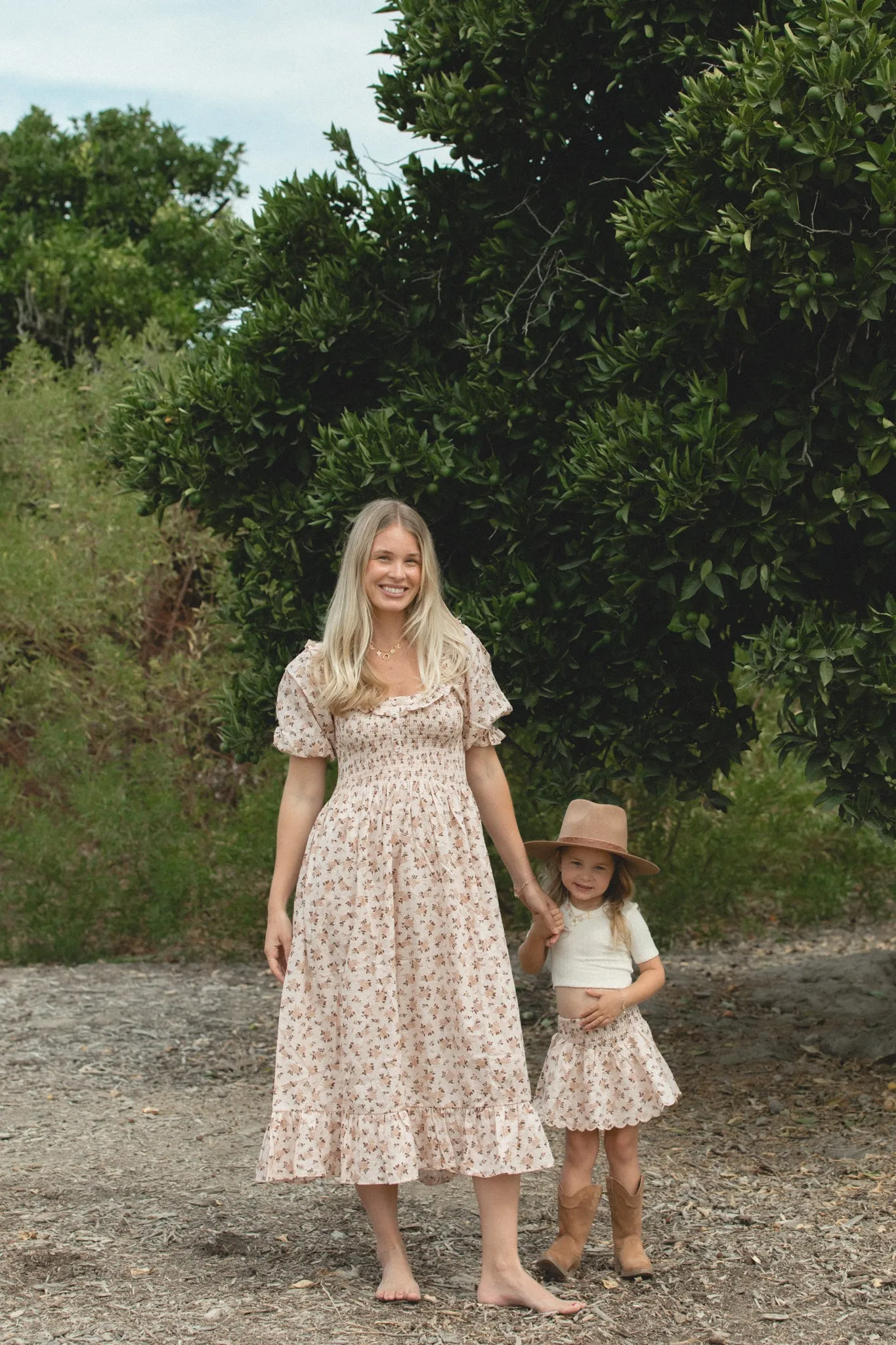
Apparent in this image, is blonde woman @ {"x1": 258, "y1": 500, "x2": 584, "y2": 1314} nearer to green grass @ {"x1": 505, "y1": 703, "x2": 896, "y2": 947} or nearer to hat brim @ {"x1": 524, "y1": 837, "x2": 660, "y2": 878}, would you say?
hat brim @ {"x1": 524, "y1": 837, "x2": 660, "y2": 878}

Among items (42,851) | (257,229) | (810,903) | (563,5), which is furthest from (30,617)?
(563,5)

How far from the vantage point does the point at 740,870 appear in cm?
935

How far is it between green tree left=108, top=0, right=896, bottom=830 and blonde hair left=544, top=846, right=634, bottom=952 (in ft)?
2.71

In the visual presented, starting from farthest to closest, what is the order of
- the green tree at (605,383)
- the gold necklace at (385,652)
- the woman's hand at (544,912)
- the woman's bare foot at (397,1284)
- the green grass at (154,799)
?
1. the green grass at (154,799)
2. the green tree at (605,383)
3. the gold necklace at (385,652)
4. the woman's hand at (544,912)
5. the woman's bare foot at (397,1284)

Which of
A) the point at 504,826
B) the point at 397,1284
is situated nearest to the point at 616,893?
the point at 504,826

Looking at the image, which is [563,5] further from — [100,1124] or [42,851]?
[42,851]

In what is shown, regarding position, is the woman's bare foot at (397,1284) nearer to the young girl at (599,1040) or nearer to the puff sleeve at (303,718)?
the young girl at (599,1040)

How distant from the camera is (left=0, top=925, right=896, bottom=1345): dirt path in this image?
134 inches

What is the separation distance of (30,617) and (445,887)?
726 cm

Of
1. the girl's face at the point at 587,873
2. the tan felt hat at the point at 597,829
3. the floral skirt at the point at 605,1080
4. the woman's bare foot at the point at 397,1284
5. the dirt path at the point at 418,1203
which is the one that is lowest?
the dirt path at the point at 418,1203

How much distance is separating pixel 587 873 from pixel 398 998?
0.58m

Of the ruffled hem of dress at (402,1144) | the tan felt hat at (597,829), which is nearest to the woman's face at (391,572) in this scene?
the tan felt hat at (597,829)

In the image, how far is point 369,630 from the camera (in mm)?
3643

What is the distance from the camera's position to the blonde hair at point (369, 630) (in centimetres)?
360
